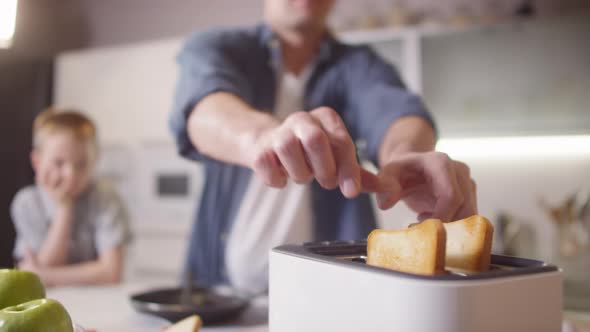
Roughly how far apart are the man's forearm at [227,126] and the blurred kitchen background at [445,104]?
76cm

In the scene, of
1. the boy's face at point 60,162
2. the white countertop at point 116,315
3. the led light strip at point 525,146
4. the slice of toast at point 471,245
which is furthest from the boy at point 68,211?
the led light strip at point 525,146

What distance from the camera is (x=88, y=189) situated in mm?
1499


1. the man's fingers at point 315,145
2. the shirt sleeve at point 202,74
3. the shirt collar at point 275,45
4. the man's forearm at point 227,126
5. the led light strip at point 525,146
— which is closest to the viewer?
the man's fingers at point 315,145

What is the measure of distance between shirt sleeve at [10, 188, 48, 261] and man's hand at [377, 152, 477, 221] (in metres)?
1.09

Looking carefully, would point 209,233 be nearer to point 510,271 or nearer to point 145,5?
point 510,271

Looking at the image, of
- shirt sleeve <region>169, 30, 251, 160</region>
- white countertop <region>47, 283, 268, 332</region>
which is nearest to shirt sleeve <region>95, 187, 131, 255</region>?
white countertop <region>47, 283, 268, 332</region>

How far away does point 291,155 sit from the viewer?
0.47 metres

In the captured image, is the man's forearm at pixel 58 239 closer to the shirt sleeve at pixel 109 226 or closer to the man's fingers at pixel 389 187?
the shirt sleeve at pixel 109 226

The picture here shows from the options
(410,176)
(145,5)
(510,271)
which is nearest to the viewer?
(510,271)

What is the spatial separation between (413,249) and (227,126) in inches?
14.0

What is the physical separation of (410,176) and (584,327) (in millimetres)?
345

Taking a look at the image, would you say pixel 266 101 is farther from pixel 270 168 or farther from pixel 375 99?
pixel 270 168

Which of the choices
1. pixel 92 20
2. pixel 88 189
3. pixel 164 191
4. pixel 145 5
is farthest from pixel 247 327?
pixel 92 20

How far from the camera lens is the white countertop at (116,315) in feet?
2.24
